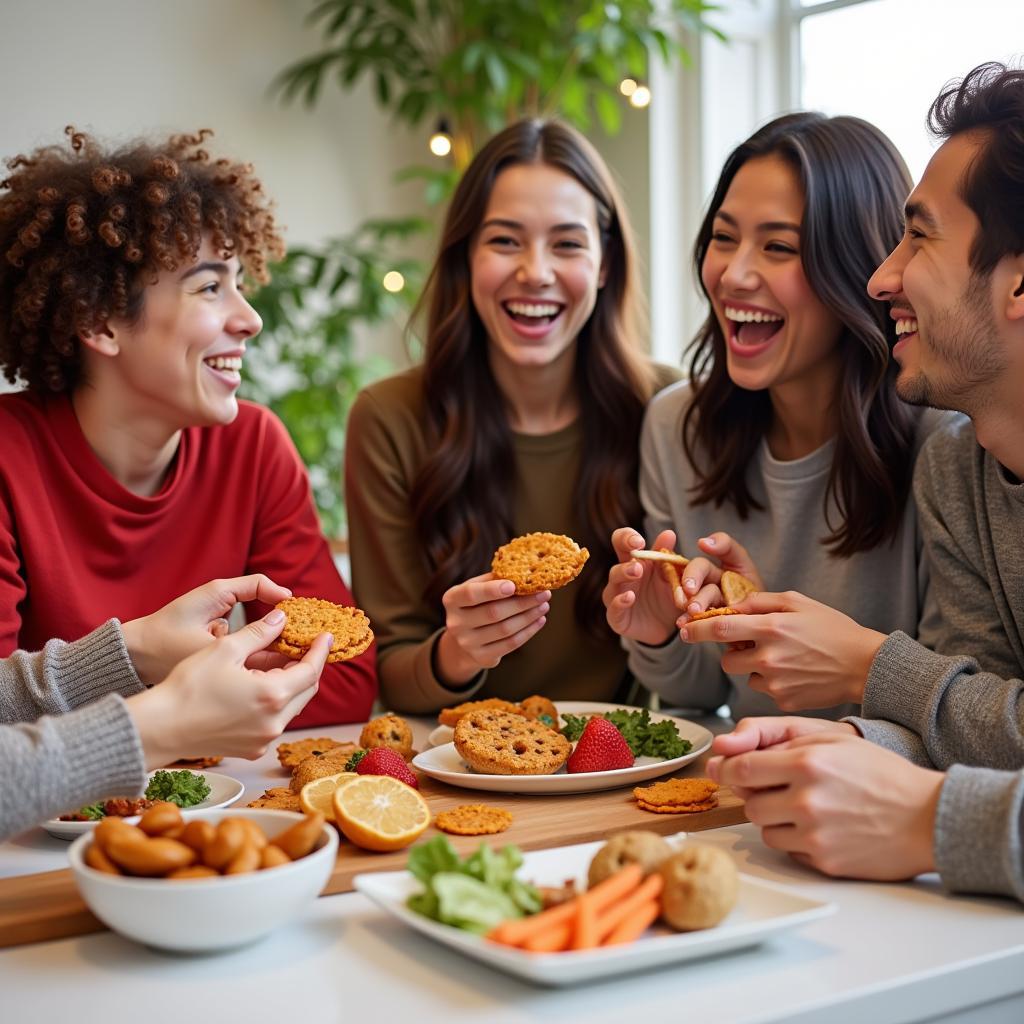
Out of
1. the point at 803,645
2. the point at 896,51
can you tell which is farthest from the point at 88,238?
the point at 896,51

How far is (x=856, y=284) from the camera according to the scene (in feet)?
6.98

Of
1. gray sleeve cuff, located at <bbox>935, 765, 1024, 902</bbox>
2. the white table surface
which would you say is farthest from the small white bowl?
gray sleeve cuff, located at <bbox>935, 765, 1024, 902</bbox>

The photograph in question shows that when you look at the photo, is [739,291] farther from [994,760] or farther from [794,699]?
[994,760]

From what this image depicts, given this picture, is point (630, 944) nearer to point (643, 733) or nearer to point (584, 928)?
point (584, 928)

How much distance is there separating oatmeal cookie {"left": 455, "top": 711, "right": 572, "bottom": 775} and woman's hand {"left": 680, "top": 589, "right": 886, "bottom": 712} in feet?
0.82

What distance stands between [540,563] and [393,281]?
2.52 meters

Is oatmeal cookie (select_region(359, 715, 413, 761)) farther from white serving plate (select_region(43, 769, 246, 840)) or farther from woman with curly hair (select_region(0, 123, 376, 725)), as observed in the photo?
woman with curly hair (select_region(0, 123, 376, 725))

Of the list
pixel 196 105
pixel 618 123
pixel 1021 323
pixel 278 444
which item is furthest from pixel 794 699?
pixel 196 105

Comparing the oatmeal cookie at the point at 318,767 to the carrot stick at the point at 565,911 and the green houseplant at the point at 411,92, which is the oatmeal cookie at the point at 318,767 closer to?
the carrot stick at the point at 565,911

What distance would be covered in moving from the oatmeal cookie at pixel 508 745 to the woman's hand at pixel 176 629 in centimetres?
38

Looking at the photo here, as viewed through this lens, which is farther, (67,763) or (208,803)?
(208,803)

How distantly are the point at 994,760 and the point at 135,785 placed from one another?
1024 mm

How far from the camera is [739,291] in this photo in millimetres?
2193

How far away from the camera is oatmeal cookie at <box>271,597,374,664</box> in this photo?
68.9 inches
